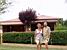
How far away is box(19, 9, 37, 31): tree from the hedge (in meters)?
20.7

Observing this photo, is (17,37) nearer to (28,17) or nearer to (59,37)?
(59,37)

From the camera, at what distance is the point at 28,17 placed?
60.0 m

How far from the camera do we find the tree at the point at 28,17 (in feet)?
194

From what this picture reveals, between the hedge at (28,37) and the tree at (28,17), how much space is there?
20701 mm

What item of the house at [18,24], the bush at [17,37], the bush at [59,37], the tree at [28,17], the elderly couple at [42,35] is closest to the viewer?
the elderly couple at [42,35]

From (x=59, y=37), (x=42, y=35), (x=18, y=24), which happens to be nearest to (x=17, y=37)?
(x=59, y=37)

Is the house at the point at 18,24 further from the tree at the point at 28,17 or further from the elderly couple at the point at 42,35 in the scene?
the elderly couple at the point at 42,35

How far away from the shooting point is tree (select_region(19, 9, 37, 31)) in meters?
59.0

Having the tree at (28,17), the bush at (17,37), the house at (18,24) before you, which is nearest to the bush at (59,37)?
the bush at (17,37)

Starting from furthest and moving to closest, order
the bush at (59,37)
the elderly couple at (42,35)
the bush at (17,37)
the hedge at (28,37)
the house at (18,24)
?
the house at (18,24), the bush at (17,37), the hedge at (28,37), the bush at (59,37), the elderly couple at (42,35)

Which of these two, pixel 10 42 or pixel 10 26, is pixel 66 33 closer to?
pixel 10 42

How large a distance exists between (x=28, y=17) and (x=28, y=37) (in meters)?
24.7

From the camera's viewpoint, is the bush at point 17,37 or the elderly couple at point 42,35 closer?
the elderly couple at point 42,35

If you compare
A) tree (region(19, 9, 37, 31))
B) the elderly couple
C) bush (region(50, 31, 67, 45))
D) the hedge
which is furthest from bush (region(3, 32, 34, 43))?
tree (region(19, 9, 37, 31))
